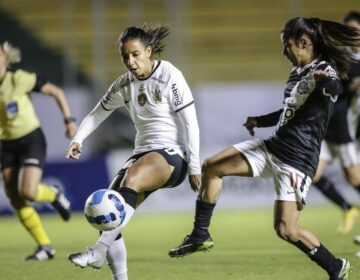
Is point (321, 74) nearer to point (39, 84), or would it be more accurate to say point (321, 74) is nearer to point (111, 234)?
point (111, 234)

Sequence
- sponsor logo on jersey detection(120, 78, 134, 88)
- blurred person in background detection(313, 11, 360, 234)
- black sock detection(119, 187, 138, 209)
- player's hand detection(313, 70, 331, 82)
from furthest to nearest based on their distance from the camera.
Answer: blurred person in background detection(313, 11, 360, 234) < sponsor logo on jersey detection(120, 78, 134, 88) < black sock detection(119, 187, 138, 209) < player's hand detection(313, 70, 331, 82)

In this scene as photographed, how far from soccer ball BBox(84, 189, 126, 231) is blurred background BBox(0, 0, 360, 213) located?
793cm

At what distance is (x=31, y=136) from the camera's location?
852cm

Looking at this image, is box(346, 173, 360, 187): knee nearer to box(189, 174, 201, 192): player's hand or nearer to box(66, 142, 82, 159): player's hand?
box(189, 174, 201, 192): player's hand

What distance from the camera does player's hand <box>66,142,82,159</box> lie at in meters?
5.93

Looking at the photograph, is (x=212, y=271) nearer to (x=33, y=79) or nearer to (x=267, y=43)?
(x=33, y=79)

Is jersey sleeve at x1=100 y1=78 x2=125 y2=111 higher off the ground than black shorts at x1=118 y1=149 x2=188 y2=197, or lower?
higher

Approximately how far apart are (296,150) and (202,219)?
0.81m

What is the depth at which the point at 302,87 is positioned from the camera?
571 cm

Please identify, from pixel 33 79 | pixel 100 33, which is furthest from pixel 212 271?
pixel 100 33

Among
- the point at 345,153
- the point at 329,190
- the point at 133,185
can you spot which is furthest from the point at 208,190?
the point at 345,153

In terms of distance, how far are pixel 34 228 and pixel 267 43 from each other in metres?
9.10

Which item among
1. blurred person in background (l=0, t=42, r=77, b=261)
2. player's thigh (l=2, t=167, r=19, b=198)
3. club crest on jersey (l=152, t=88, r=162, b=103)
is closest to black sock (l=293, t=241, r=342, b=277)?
club crest on jersey (l=152, t=88, r=162, b=103)

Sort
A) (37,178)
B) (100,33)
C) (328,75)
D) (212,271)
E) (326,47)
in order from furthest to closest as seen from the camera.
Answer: (100,33) → (37,178) → (212,271) → (326,47) → (328,75)
